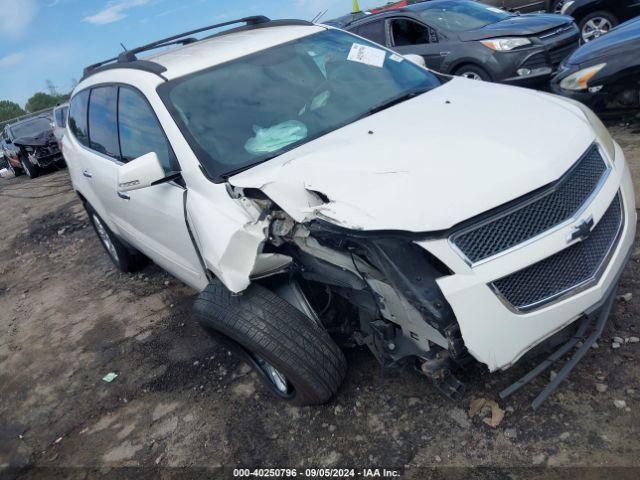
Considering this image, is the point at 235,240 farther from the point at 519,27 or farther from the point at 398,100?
the point at 519,27

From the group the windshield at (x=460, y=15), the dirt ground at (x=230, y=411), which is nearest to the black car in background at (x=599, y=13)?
the windshield at (x=460, y=15)

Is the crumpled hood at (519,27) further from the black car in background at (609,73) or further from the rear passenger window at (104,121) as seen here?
the rear passenger window at (104,121)

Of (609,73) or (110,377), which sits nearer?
(110,377)

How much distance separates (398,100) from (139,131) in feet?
5.20

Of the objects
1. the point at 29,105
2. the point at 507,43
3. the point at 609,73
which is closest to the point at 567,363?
the point at 609,73

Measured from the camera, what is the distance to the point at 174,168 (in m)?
2.92

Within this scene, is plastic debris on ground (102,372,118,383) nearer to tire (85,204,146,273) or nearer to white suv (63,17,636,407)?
white suv (63,17,636,407)

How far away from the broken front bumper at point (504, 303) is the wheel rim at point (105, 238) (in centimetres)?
392

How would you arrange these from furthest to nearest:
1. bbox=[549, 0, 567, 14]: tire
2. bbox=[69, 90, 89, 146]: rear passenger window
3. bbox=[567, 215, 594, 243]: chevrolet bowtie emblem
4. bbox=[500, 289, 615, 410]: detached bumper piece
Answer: bbox=[549, 0, 567, 14]: tire, bbox=[69, 90, 89, 146]: rear passenger window, bbox=[500, 289, 615, 410]: detached bumper piece, bbox=[567, 215, 594, 243]: chevrolet bowtie emblem

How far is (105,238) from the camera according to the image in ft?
17.5

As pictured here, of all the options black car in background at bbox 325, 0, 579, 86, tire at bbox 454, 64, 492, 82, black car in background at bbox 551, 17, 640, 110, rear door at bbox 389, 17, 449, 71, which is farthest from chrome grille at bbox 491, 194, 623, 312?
rear door at bbox 389, 17, 449, 71

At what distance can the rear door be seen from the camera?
7.02 metres

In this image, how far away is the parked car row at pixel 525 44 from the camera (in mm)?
4711

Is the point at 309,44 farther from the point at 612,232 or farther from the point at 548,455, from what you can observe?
the point at 548,455
